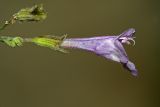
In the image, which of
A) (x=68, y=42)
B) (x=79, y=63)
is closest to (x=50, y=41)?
(x=68, y=42)

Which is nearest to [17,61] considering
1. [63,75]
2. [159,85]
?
[63,75]

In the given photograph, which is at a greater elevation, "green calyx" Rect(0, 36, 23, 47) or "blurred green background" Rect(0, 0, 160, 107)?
"blurred green background" Rect(0, 0, 160, 107)

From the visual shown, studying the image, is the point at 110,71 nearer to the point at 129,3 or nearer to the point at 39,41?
the point at 129,3

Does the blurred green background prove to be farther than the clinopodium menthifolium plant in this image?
Yes

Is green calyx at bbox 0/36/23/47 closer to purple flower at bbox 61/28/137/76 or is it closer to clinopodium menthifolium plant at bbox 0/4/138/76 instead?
clinopodium menthifolium plant at bbox 0/4/138/76

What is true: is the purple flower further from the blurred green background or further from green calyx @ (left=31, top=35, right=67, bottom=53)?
the blurred green background

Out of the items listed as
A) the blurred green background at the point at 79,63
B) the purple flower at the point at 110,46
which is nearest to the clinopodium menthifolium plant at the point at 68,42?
the purple flower at the point at 110,46

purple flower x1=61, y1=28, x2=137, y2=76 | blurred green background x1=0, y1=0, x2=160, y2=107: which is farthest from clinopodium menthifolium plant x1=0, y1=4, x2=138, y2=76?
blurred green background x1=0, y1=0, x2=160, y2=107
